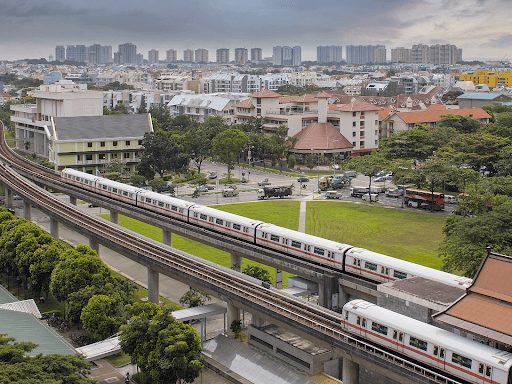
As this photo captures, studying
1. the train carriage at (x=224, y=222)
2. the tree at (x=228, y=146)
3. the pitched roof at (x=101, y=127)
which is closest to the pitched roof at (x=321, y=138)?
the tree at (x=228, y=146)

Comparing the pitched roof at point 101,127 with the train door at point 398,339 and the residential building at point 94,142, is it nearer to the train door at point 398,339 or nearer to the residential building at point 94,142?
the residential building at point 94,142

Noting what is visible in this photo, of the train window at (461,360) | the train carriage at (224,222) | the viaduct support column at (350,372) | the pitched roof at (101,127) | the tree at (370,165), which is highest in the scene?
the pitched roof at (101,127)

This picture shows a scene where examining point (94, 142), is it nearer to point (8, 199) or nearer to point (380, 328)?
point (8, 199)

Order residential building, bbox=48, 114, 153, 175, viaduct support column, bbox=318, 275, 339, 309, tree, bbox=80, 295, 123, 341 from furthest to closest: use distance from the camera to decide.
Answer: residential building, bbox=48, 114, 153, 175
viaduct support column, bbox=318, 275, 339, 309
tree, bbox=80, 295, 123, 341

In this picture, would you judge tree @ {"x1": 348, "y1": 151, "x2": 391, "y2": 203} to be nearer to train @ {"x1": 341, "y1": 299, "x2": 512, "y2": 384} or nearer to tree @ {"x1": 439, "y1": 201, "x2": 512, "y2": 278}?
tree @ {"x1": 439, "y1": 201, "x2": 512, "y2": 278}

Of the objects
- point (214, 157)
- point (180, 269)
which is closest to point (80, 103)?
point (214, 157)

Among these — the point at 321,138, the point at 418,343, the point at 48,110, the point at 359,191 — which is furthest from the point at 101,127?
the point at 418,343

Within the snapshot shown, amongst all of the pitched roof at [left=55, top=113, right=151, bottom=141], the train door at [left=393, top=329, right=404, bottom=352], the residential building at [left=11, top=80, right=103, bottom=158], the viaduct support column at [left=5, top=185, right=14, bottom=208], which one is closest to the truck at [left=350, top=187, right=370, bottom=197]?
the pitched roof at [left=55, top=113, right=151, bottom=141]
